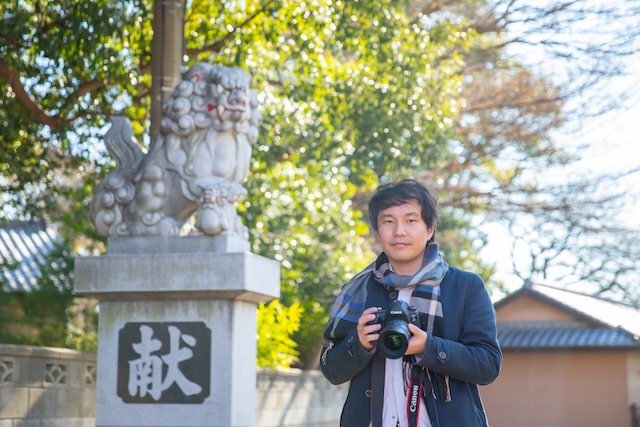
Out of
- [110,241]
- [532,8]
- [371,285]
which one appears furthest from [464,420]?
[532,8]

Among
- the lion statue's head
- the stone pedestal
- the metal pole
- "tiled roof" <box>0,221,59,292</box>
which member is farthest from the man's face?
"tiled roof" <box>0,221,59,292</box>

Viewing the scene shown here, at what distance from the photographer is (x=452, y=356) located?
2.59m

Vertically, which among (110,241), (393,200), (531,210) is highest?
(531,210)

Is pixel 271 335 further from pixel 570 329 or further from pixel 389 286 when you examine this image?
pixel 389 286

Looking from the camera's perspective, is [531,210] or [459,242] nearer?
[531,210]

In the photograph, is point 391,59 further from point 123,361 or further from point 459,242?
point 459,242

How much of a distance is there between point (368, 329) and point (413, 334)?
131 mm

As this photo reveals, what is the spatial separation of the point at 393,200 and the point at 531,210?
44.2ft

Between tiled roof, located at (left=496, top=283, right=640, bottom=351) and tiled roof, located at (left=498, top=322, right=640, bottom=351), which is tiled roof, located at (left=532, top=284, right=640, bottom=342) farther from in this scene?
tiled roof, located at (left=498, top=322, right=640, bottom=351)

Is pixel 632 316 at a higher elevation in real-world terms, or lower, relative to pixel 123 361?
higher

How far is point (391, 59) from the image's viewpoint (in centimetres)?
998

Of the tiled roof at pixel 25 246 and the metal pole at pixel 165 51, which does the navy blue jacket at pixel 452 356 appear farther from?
the tiled roof at pixel 25 246

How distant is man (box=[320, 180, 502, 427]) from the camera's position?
2605 mm

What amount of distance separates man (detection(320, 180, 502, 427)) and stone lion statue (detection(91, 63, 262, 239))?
371 centimetres
